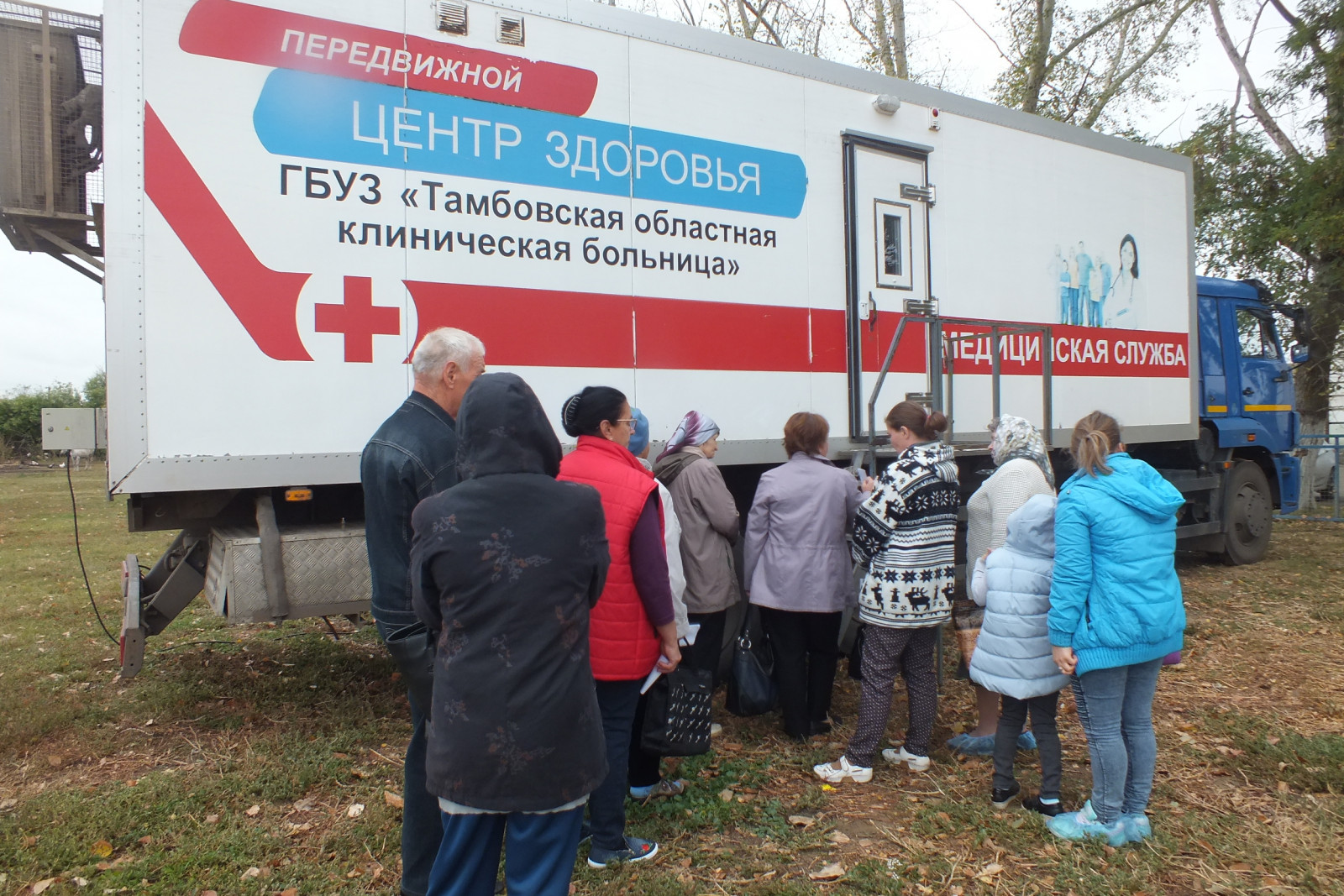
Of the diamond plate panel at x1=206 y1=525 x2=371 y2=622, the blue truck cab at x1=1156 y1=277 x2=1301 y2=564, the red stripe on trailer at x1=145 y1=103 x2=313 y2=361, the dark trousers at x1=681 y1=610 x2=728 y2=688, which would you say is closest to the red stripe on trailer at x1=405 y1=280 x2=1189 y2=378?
the red stripe on trailer at x1=145 y1=103 x2=313 y2=361

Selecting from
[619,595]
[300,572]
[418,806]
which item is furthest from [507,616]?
[300,572]

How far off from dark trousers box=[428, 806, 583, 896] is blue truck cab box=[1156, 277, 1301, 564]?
720 centimetres

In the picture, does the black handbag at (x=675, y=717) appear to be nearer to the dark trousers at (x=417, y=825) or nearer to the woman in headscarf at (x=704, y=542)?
the woman in headscarf at (x=704, y=542)

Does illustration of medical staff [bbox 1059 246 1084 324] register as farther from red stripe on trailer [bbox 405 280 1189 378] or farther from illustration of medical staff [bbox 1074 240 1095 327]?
red stripe on trailer [bbox 405 280 1189 378]

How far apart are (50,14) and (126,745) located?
339 cm

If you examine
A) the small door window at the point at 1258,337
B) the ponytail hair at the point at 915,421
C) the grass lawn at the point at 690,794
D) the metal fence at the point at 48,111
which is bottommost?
the grass lawn at the point at 690,794

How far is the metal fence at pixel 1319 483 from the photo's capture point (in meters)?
13.0

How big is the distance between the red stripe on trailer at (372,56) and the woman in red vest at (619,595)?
1.88 m

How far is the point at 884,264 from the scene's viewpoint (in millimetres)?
5484

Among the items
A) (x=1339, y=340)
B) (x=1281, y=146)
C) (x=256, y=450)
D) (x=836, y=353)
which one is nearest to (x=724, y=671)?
(x=836, y=353)

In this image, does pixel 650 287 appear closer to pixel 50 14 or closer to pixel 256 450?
pixel 256 450

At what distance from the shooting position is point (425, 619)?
7.40 ft

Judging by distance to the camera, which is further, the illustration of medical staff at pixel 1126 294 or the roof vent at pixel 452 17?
the illustration of medical staff at pixel 1126 294

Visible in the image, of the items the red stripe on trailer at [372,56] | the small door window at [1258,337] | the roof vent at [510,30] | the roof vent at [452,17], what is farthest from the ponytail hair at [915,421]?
the small door window at [1258,337]
